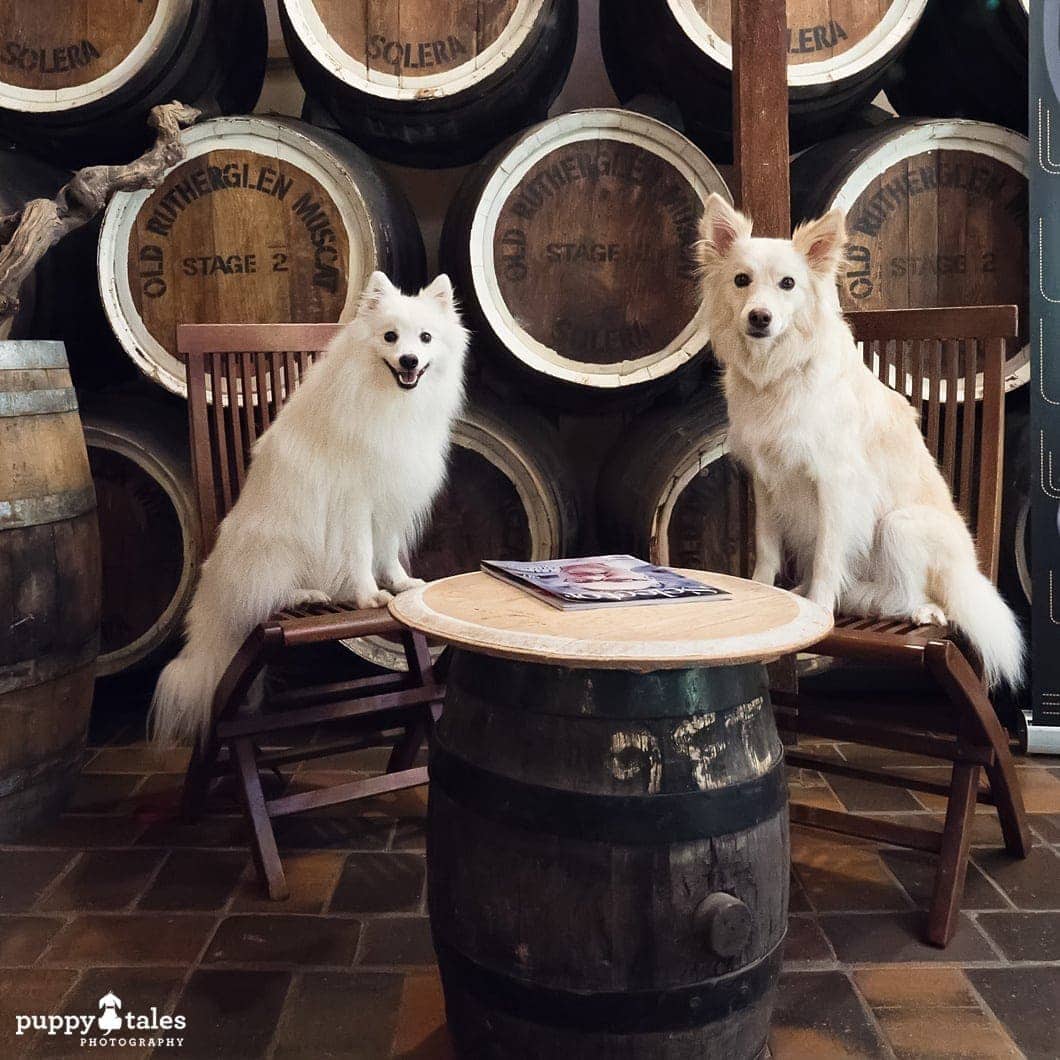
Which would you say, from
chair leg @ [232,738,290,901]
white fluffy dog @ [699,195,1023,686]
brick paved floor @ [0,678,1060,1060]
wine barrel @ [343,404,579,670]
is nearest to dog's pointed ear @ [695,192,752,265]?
white fluffy dog @ [699,195,1023,686]

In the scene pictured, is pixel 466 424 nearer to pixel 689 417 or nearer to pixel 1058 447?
pixel 689 417

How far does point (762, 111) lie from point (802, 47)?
0.38m

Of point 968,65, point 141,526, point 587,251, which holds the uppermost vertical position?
point 968,65

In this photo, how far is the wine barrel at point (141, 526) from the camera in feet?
9.16

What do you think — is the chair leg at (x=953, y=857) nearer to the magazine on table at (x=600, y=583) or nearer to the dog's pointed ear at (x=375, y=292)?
the magazine on table at (x=600, y=583)

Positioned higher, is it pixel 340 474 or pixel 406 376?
pixel 406 376

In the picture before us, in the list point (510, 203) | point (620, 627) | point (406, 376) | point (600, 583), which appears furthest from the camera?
point (510, 203)

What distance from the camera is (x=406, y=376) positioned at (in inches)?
87.0

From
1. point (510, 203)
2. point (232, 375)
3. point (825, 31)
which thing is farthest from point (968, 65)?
point (232, 375)

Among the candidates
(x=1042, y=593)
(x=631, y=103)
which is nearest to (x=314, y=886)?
(x=1042, y=593)

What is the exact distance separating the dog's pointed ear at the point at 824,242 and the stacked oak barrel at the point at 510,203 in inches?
24.0

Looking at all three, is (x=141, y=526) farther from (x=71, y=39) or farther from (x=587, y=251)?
(x=587, y=251)

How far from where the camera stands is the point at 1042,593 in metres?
2.75

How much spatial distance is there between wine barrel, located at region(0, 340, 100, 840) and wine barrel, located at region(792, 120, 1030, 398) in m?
2.13
